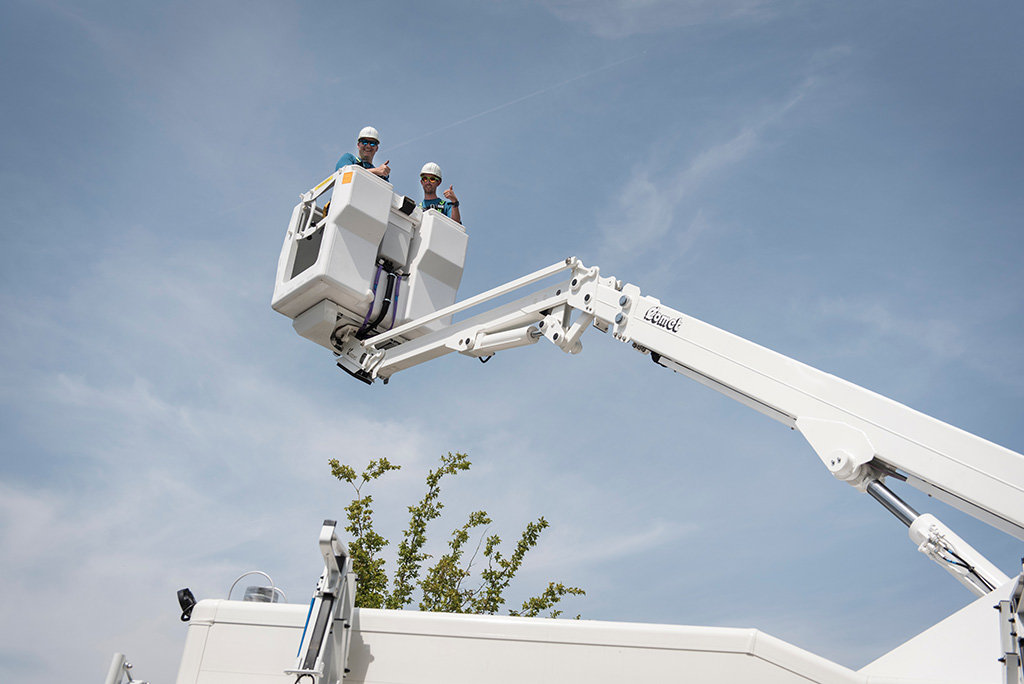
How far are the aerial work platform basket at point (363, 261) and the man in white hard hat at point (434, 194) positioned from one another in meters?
0.22

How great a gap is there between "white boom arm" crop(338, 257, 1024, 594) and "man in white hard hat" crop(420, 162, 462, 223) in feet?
8.05

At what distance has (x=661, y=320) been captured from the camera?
7.28 meters

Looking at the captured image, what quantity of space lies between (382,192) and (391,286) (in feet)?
3.71

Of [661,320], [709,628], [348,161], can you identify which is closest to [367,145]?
[348,161]

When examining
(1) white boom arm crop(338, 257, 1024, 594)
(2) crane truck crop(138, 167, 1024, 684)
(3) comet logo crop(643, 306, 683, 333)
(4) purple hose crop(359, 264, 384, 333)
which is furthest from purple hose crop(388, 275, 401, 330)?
(3) comet logo crop(643, 306, 683, 333)

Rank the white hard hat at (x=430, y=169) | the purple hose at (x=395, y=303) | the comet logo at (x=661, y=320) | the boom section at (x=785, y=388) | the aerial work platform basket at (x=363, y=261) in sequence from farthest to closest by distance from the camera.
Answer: the white hard hat at (x=430, y=169)
the purple hose at (x=395, y=303)
the aerial work platform basket at (x=363, y=261)
the comet logo at (x=661, y=320)
the boom section at (x=785, y=388)

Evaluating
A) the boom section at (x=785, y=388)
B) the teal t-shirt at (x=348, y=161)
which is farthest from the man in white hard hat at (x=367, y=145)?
the boom section at (x=785, y=388)

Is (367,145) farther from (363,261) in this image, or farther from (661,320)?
A: (661,320)

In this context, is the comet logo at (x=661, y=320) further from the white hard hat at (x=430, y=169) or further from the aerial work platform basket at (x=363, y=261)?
the white hard hat at (x=430, y=169)

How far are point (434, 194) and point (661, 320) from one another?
489 cm

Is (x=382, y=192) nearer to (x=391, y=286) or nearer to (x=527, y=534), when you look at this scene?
(x=391, y=286)

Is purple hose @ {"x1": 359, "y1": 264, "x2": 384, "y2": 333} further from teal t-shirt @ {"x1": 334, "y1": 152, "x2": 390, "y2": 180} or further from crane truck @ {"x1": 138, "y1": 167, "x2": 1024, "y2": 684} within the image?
crane truck @ {"x1": 138, "y1": 167, "x2": 1024, "y2": 684}

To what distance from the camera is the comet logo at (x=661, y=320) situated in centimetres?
716

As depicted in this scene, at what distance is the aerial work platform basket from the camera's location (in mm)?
9742
